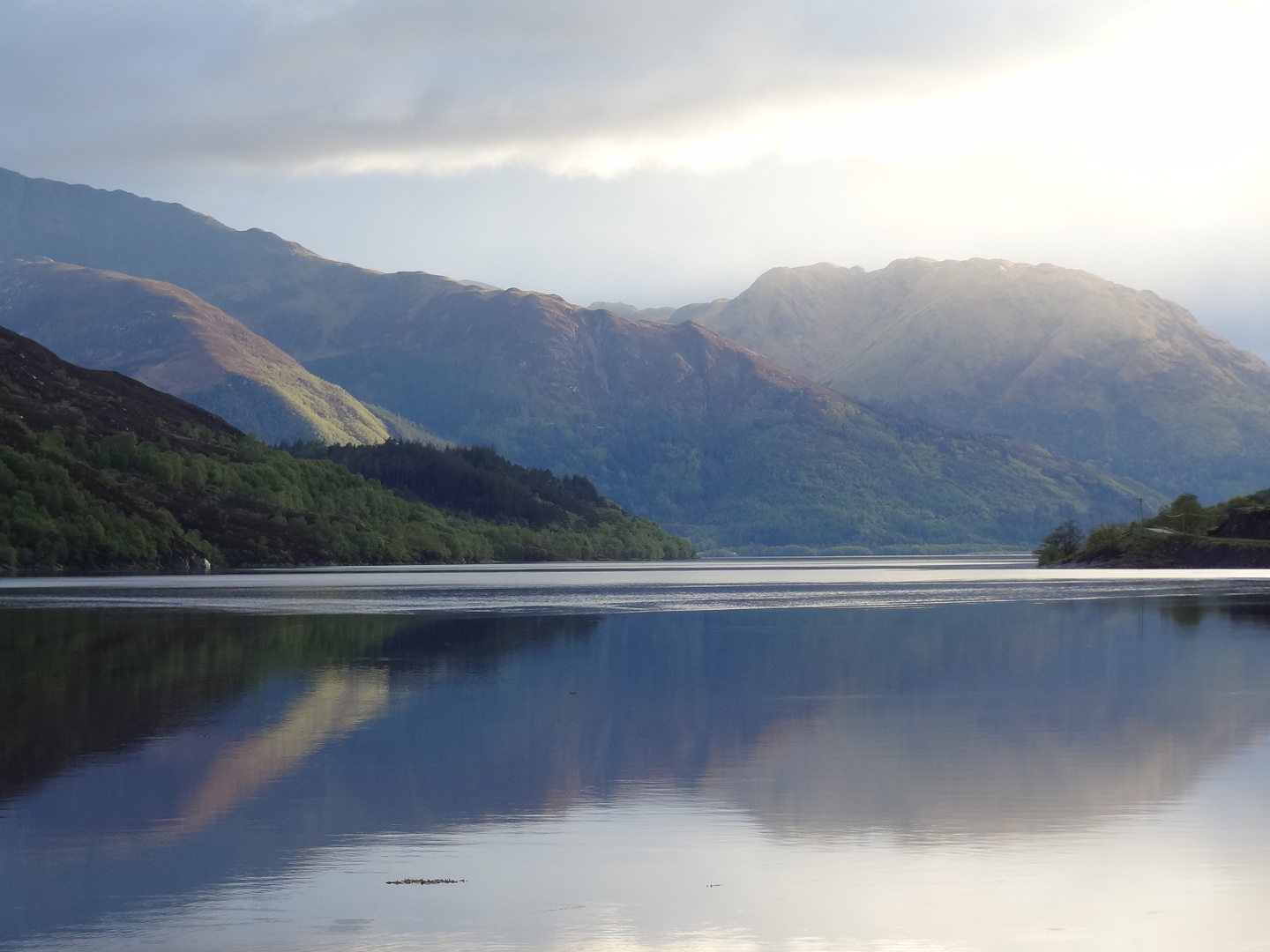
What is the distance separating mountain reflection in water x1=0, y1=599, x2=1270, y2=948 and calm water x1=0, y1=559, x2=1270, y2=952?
9 centimetres

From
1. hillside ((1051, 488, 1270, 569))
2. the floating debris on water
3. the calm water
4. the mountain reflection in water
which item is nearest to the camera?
the calm water

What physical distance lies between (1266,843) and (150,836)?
13.3 meters

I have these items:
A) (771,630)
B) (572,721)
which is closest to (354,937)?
(572,721)

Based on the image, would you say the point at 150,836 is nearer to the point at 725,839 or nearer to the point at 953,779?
the point at 725,839

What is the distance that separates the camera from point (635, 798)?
75.0 feet

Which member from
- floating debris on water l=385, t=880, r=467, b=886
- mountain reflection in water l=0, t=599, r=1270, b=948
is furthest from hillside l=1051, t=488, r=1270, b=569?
floating debris on water l=385, t=880, r=467, b=886

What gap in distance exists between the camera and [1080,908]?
16.2 meters

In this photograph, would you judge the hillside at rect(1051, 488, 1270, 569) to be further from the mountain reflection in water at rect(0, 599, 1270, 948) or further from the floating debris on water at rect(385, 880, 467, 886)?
the floating debris on water at rect(385, 880, 467, 886)

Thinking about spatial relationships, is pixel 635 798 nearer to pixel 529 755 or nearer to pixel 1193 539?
pixel 529 755

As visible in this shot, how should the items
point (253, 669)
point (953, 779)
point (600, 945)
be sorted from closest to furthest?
point (600, 945)
point (953, 779)
point (253, 669)

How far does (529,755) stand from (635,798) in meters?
4.90

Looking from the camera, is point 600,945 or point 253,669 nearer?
point 600,945

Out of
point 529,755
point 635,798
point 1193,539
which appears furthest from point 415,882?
point 1193,539

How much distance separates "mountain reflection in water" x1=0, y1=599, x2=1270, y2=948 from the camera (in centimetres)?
1791
